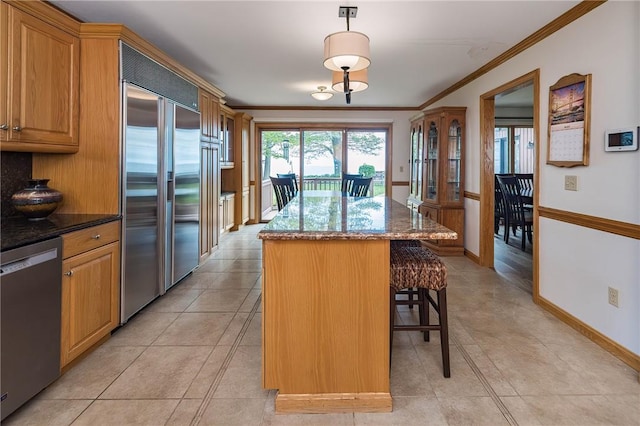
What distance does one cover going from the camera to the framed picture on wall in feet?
8.48

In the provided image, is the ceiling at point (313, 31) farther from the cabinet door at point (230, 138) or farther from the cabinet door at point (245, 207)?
the cabinet door at point (245, 207)

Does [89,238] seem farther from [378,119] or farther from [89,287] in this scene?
[378,119]

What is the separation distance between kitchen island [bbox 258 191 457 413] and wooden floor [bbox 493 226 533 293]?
2510 millimetres

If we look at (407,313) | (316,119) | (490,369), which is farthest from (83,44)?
(316,119)

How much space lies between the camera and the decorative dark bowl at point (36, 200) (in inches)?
85.0

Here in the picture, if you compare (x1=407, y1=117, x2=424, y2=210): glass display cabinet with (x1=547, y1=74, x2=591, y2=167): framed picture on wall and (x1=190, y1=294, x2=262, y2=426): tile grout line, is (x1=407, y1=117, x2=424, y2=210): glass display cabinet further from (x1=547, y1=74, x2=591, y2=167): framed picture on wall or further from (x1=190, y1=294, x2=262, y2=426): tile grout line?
(x1=190, y1=294, x2=262, y2=426): tile grout line

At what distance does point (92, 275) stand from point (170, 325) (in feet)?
2.48

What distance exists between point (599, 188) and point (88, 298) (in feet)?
11.2

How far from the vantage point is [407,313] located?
3.02 m

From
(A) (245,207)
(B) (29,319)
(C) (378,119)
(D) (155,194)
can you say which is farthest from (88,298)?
(C) (378,119)

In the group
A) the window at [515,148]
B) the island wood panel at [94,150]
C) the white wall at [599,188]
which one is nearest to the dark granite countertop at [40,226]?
the island wood panel at [94,150]

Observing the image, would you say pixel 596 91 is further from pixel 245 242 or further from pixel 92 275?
pixel 245 242

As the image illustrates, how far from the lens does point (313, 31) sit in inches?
127

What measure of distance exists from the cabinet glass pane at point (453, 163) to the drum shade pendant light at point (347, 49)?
2.83 metres
